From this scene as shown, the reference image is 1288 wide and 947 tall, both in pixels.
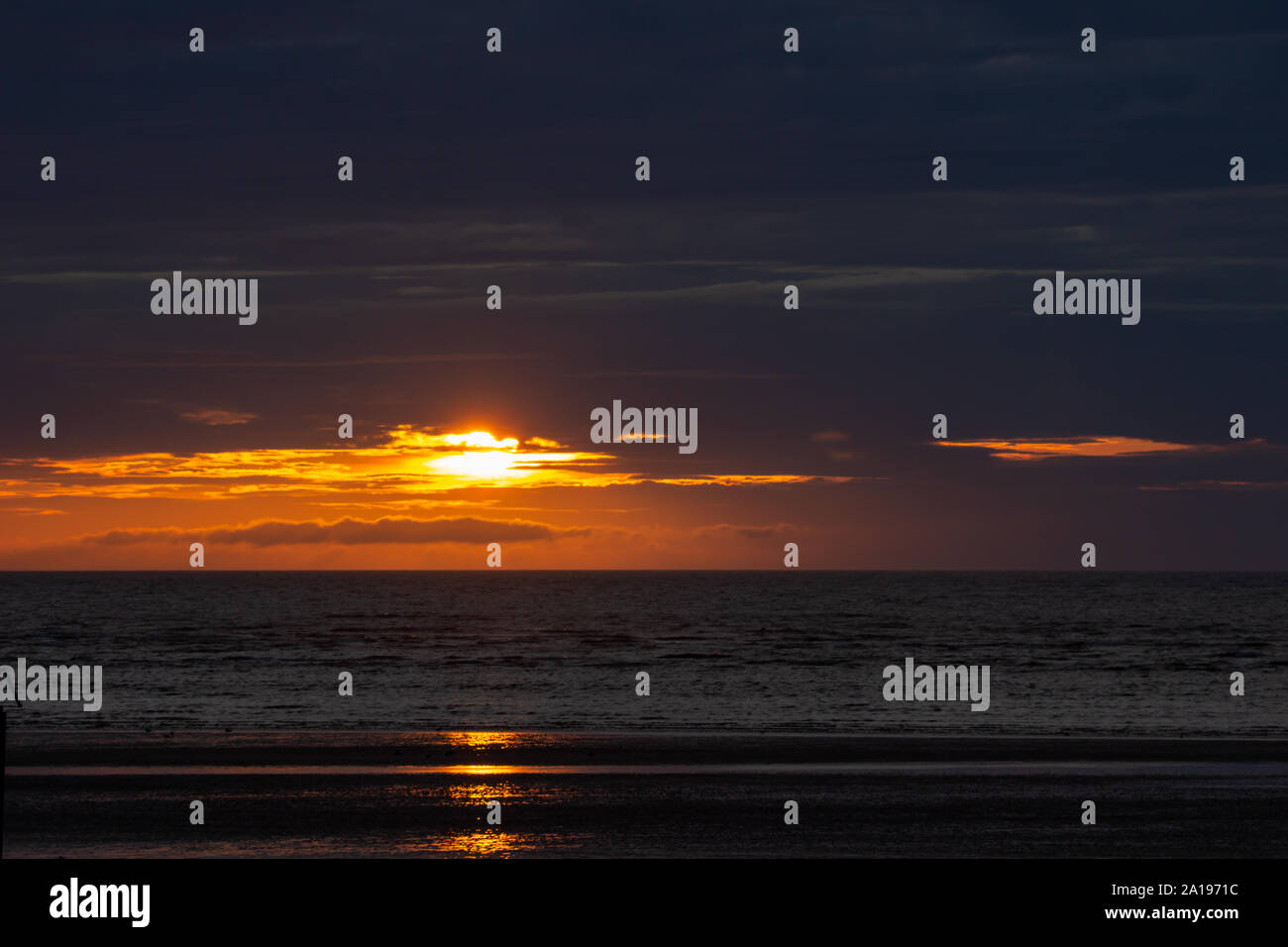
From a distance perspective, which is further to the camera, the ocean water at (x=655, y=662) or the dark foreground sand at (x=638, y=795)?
the ocean water at (x=655, y=662)

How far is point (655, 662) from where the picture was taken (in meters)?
67.2

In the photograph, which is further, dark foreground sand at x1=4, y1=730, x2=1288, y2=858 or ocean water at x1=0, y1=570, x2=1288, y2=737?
ocean water at x1=0, y1=570, x2=1288, y2=737

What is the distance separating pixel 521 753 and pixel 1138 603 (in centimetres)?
12957

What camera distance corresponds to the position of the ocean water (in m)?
40.6

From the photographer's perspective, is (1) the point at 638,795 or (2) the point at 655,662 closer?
(1) the point at 638,795

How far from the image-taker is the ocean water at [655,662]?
40.6m
